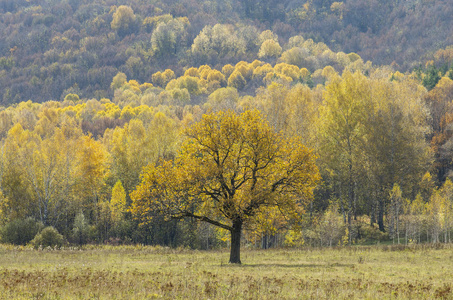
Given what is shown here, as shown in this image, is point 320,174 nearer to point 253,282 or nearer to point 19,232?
point 253,282

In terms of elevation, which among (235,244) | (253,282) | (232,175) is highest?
(232,175)

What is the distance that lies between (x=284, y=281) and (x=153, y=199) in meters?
12.0

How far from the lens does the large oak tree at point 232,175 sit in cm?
2864

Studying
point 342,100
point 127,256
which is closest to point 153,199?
point 127,256

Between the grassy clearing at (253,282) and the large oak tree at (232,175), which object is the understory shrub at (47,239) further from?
the large oak tree at (232,175)

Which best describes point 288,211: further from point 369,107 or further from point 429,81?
point 429,81

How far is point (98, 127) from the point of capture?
135500mm

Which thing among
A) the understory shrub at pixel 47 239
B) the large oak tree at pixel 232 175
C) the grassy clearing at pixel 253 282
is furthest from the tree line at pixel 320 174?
the grassy clearing at pixel 253 282

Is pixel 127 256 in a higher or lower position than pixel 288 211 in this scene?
lower

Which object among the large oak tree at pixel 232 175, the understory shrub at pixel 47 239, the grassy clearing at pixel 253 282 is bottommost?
the grassy clearing at pixel 253 282

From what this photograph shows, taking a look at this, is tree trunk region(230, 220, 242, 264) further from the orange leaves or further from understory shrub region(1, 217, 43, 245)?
understory shrub region(1, 217, 43, 245)

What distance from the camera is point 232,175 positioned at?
3017cm

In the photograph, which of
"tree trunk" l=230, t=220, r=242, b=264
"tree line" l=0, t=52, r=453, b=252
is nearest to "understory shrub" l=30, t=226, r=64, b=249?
"tree line" l=0, t=52, r=453, b=252

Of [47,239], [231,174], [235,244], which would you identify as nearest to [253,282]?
[235,244]
